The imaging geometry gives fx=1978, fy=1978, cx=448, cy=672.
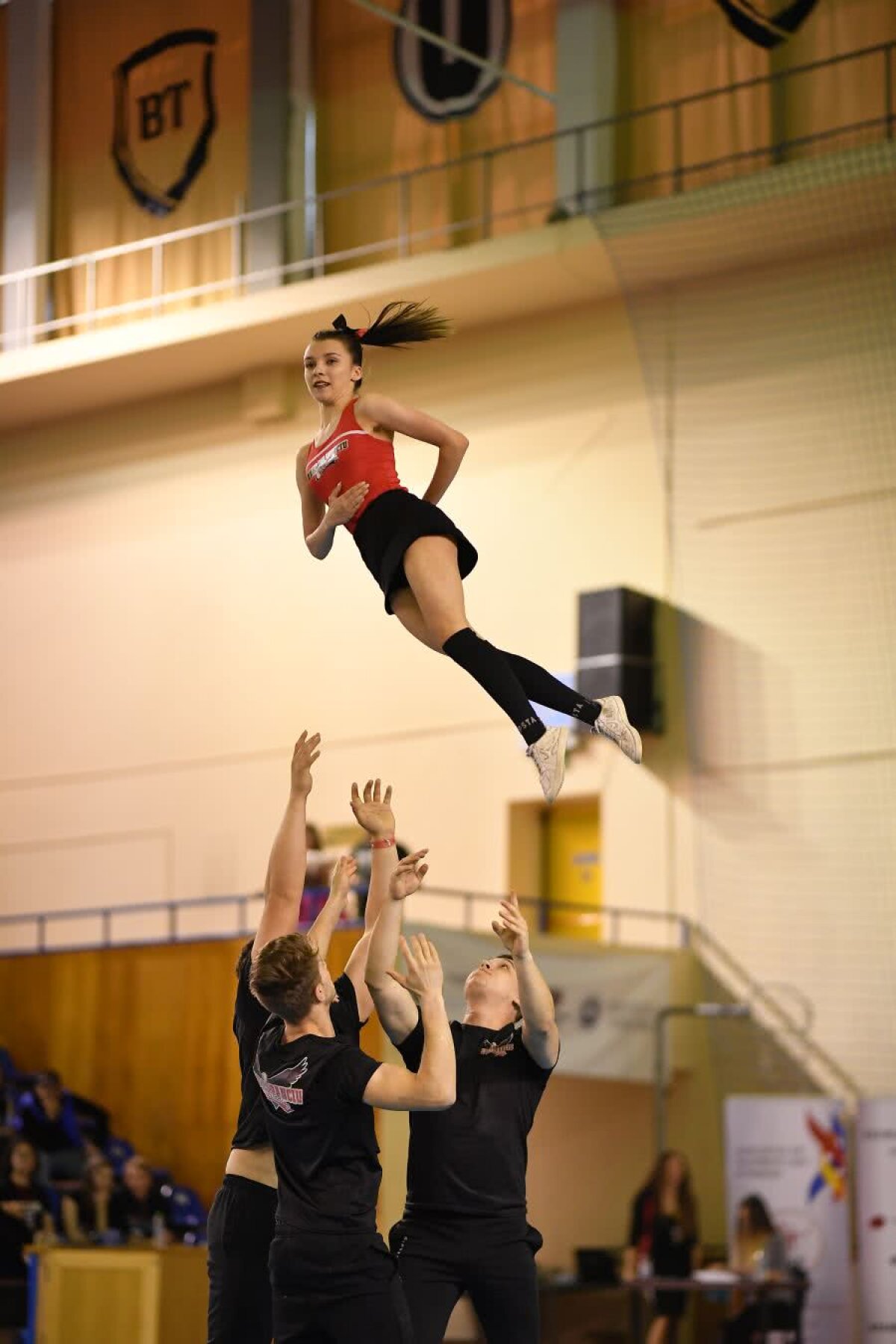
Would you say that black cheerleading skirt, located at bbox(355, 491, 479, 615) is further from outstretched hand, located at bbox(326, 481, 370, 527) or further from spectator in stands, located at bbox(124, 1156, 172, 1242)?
spectator in stands, located at bbox(124, 1156, 172, 1242)

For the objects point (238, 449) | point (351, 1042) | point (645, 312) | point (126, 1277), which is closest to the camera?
point (351, 1042)

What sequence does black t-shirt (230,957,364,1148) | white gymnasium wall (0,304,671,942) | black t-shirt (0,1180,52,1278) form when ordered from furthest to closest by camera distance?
1. white gymnasium wall (0,304,671,942)
2. black t-shirt (0,1180,52,1278)
3. black t-shirt (230,957,364,1148)

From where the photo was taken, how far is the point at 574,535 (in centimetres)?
1593

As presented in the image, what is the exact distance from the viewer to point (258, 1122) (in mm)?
5590

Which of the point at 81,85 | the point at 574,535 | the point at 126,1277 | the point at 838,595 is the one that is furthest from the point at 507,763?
the point at 81,85

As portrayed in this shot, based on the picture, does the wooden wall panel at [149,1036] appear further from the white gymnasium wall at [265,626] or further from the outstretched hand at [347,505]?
the outstretched hand at [347,505]

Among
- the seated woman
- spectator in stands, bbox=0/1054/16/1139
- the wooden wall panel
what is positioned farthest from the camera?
the wooden wall panel

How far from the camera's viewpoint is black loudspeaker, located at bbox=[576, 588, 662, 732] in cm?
1505

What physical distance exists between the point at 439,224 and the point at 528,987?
11941 millimetres

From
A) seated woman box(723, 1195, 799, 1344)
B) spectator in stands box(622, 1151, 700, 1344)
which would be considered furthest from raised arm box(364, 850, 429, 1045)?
seated woman box(723, 1195, 799, 1344)

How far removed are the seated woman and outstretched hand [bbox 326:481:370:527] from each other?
7.92 metres

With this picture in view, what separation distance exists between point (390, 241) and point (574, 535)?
Result: 2.86 m

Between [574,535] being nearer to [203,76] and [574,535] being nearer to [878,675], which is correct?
[878,675]

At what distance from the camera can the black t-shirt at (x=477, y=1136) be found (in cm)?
567
